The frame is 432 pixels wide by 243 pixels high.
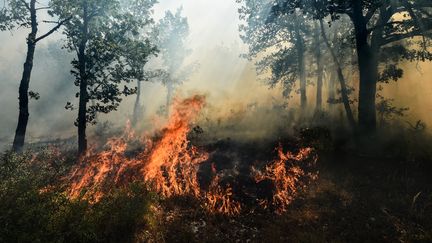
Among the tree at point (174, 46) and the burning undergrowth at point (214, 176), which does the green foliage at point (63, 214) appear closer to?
the burning undergrowth at point (214, 176)

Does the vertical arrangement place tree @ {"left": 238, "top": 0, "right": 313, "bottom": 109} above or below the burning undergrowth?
above

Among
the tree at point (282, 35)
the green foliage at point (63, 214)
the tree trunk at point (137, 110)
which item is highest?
the tree at point (282, 35)

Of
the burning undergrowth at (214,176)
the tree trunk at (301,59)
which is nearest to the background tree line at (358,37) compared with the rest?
the tree trunk at (301,59)

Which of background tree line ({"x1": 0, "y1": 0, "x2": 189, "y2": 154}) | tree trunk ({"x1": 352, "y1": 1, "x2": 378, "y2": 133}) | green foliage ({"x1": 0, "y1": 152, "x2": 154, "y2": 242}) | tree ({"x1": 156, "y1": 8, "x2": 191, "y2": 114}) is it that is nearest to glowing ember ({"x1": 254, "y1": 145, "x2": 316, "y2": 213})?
tree trunk ({"x1": 352, "y1": 1, "x2": 378, "y2": 133})

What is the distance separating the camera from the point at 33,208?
6961mm

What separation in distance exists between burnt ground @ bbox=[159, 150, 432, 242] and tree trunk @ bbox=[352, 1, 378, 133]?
103 inches

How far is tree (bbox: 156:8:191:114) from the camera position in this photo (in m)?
42.6

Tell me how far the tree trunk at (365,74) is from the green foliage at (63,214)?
10355 millimetres

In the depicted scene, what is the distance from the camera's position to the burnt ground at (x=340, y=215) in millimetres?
9102

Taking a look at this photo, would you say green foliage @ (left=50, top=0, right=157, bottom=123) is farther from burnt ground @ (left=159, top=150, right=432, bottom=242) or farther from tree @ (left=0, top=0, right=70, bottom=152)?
burnt ground @ (left=159, top=150, right=432, bottom=242)

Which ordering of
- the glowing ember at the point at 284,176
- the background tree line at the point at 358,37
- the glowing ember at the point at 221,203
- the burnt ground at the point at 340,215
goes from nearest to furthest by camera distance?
1. the burnt ground at the point at 340,215
2. the glowing ember at the point at 221,203
3. the glowing ember at the point at 284,176
4. the background tree line at the point at 358,37

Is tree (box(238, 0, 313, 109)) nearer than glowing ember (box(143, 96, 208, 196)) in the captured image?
No

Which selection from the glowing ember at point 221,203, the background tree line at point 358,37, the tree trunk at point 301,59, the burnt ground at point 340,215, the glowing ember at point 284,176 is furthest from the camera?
the tree trunk at point 301,59

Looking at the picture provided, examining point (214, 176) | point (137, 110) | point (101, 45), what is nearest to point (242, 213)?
point (214, 176)
